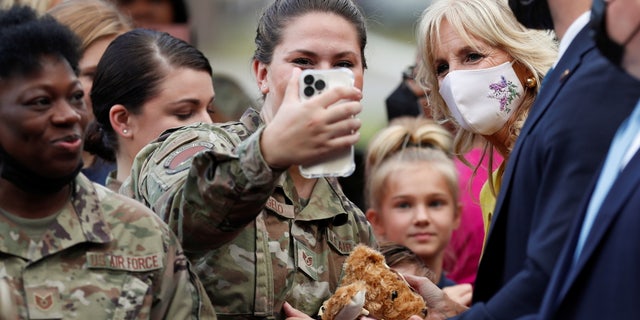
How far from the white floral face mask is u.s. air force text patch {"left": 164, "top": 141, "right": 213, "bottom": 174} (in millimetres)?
1232

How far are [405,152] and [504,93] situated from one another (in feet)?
6.02

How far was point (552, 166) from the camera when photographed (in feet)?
9.72

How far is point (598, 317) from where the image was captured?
2.86m

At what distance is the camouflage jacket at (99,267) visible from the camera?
10.1ft

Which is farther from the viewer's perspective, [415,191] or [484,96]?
[415,191]

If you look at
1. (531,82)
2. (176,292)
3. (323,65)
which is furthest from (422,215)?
(176,292)

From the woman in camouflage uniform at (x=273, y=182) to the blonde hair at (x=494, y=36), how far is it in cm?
69

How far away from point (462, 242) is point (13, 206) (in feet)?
11.5

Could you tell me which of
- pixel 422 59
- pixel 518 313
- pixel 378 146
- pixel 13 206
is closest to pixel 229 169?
pixel 13 206

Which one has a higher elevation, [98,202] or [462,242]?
[98,202]

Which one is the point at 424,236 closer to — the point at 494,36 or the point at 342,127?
the point at 494,36

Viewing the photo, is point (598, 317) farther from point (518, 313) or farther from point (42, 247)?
point (42, 247)

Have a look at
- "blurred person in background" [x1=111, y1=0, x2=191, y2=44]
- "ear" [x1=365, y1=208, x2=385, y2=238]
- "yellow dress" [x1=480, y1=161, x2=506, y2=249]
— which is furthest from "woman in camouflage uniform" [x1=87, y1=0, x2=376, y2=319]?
"blurred person in background" [x1=111, y1=0, x2=191, y2=44]

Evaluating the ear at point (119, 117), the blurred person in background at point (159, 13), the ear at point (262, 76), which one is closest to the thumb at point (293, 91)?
the ear at point (262, 76)
